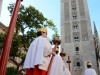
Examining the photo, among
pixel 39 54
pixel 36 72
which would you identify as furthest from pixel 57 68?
pixel 36 72

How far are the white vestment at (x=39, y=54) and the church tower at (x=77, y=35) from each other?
25.3 metres

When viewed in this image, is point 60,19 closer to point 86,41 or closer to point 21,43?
point 86,41

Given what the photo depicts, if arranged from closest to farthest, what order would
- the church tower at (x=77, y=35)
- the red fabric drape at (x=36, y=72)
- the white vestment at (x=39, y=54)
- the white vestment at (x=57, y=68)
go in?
the red fabric drape at (x=36, y=72), the white vestment at (x=39, y=54), the white vestment at (x=57, y=68), the church tower at (x=77, y=35)

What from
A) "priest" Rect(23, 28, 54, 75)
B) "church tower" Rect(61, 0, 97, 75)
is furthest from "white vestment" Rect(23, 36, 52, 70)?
"church tower" Rect(61, 0, 97, 75)

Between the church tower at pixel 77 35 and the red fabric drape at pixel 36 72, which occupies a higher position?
the church tower at pixel 77 35

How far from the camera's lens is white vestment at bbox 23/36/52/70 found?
322cm

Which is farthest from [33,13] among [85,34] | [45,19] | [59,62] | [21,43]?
[85,34]

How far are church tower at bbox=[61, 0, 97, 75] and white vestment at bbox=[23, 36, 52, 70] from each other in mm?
25288

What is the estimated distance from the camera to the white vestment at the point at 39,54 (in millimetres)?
3223

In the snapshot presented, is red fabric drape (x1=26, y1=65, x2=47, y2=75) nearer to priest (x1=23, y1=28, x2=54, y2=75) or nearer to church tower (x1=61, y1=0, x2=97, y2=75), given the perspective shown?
priest (x1=23, y1=28, x2=54, y2=75)

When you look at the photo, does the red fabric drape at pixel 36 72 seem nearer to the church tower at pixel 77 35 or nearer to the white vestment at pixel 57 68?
the white vestment at pixel 57 68

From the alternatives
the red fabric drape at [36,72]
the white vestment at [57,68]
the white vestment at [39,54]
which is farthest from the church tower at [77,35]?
the red fabric drape at [36,72]

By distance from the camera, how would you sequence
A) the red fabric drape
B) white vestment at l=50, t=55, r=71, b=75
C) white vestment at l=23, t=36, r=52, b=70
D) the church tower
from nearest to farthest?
the red fabric drape
white vestment at l=23, t=36, r=52, b=70
white vestment at l=50, t=55, r=71, b=75
the church tower

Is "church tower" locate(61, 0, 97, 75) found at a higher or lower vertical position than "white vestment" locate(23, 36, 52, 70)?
higher
